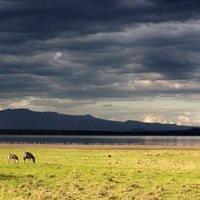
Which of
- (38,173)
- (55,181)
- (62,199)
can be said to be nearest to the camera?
(62,199)

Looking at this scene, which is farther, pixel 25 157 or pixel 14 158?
pixel 14 158

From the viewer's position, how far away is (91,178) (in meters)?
41.5

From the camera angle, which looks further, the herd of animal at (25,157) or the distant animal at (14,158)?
the distant animal at (14,158)

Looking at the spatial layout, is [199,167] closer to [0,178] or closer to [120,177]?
[120,177]

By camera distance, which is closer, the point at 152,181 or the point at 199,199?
the point at 199,199

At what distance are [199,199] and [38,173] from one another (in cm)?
1831

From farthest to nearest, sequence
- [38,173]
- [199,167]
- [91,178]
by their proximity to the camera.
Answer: [199,167] < [38,173] < [91,178]

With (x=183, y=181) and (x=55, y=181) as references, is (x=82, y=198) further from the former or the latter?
(x=183, y=181)

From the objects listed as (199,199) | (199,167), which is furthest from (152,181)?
(199,167)

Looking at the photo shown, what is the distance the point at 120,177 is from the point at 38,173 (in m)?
7.12

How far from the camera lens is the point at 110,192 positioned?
32.8 meters

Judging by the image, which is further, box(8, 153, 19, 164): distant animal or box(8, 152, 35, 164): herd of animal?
box(8, 153, 19, 164): distant animal

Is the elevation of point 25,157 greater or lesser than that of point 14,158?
greater

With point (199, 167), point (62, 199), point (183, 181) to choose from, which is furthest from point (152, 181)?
point (199, 167)
